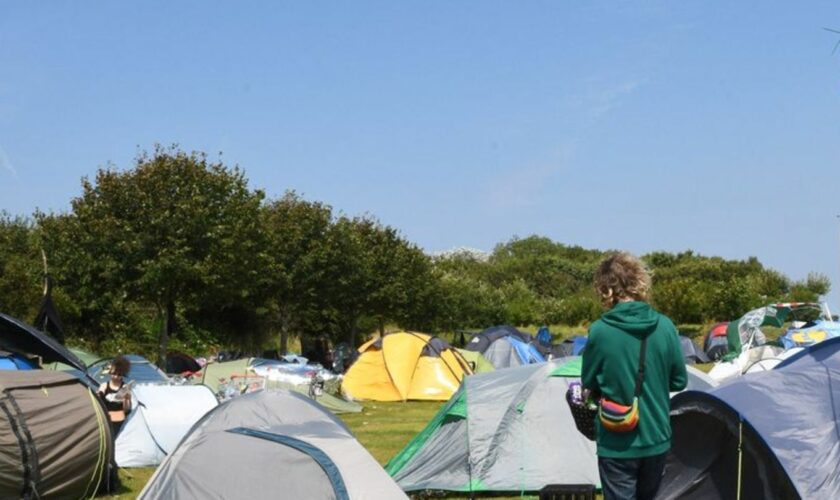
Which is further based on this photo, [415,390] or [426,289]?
[426,289]

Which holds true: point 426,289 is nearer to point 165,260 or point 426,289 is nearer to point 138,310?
point 138,310

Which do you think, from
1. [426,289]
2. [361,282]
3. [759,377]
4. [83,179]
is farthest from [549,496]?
[426,289]

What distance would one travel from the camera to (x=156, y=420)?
12.2 metres

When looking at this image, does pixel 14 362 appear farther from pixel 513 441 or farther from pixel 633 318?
pixel 633 318

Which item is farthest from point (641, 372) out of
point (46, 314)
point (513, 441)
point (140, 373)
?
point (46, 314)

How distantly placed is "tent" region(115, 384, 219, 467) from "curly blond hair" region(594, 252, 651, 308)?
27.2 feet

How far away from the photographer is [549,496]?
24.0 ft

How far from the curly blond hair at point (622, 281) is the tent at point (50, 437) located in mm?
6445

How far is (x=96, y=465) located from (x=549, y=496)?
4849 millimetres

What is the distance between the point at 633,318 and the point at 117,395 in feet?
26.1

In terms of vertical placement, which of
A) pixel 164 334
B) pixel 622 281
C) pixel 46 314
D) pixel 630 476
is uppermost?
pixel 622 281

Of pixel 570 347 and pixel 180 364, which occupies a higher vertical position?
pixel 180 364

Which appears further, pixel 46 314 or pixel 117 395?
pixel 46 314

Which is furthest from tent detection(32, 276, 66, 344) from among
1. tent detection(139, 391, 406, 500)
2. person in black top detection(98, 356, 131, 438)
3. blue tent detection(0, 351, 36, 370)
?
tent detection(139, 391, 406, 500)
